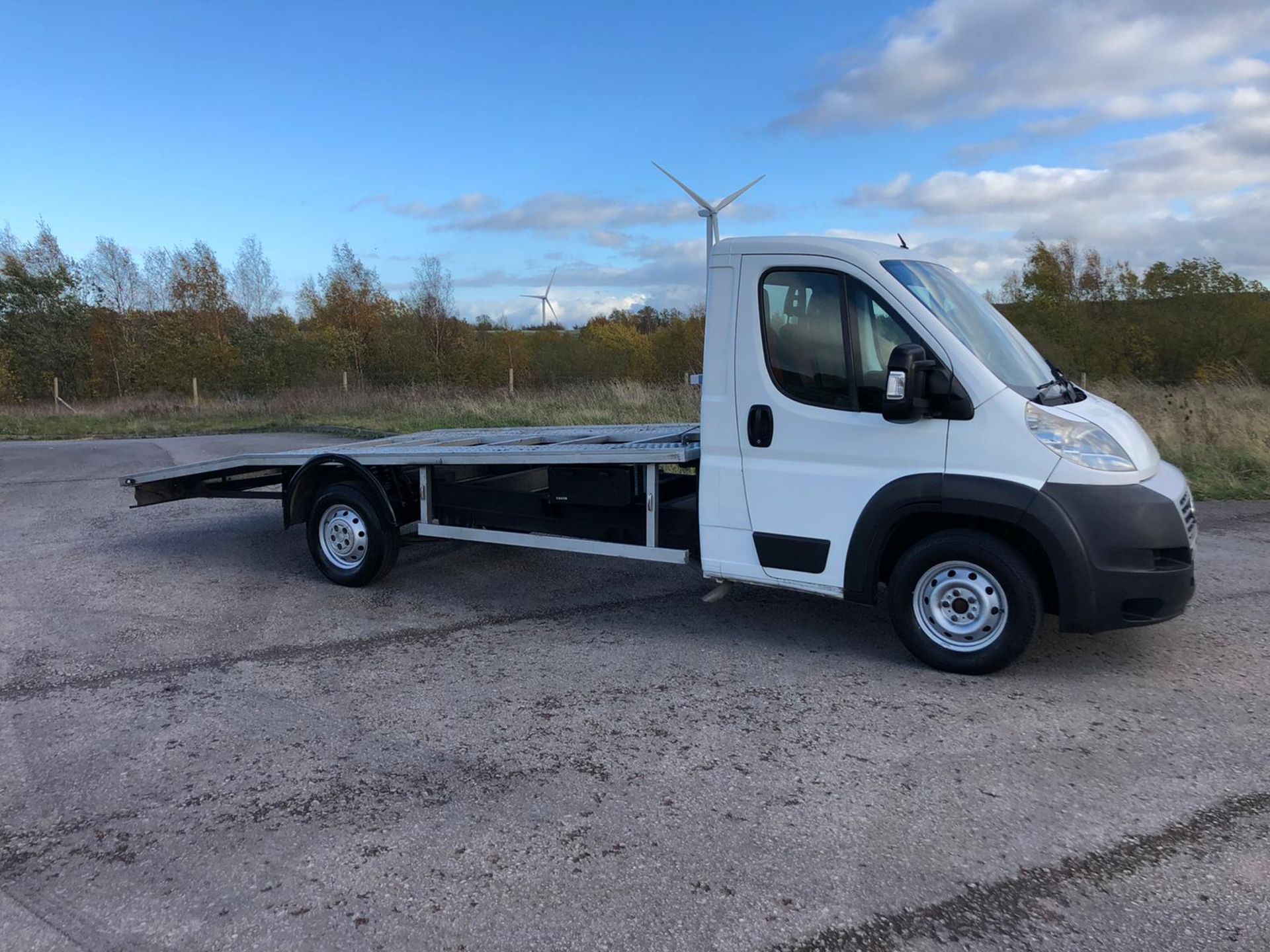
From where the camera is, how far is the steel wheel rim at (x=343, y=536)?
6777 millimetres

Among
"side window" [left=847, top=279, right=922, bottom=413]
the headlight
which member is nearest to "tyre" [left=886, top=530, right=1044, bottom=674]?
the headlight

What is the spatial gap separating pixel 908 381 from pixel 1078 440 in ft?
2.96

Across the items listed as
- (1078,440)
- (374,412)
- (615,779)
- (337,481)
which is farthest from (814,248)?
(374,412)

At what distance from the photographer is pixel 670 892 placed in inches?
115

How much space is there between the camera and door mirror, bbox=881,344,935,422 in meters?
4.44

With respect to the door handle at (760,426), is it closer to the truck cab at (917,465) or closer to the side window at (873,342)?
the truck cab at (917,465)

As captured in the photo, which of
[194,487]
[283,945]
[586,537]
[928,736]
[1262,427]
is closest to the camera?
[283,945]


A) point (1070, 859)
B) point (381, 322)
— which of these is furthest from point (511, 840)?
point (381, 322)

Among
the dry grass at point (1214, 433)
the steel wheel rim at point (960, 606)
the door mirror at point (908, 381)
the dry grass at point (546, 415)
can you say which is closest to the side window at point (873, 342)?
the door mirror at point (908, 381)

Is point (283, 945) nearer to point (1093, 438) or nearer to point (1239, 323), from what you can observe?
point (1093, 438)

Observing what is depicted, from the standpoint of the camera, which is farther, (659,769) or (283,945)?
(659,769)

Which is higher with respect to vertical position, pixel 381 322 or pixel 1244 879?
pixel 381 322

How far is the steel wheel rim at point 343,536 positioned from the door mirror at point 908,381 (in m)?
4.06

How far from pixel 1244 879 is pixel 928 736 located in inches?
52.1
